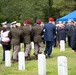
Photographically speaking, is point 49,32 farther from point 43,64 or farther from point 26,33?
point 43,64

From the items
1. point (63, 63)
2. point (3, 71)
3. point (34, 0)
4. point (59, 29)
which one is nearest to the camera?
point (63, 63)

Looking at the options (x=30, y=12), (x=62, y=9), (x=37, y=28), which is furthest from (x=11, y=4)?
(x=37, y=28)

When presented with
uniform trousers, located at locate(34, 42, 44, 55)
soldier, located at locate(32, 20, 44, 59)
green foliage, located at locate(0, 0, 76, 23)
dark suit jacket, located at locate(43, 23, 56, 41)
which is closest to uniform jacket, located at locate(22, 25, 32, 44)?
soldier, located at locate(32, 20, 44, 59)

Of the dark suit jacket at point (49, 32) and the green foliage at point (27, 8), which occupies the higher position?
the green foliage at point (27, 8)

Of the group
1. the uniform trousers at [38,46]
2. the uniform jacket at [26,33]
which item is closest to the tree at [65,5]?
the uniform trousers at [38,46]

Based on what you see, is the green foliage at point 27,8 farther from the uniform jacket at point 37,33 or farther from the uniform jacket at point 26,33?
the uniform jacket at point 26,33

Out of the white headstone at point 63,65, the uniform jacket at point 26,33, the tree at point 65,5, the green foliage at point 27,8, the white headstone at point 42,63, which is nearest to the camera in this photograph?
the white headstone at point 63,65

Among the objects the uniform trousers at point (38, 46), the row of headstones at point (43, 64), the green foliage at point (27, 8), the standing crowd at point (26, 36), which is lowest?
the row of headstones at point (43, 64)

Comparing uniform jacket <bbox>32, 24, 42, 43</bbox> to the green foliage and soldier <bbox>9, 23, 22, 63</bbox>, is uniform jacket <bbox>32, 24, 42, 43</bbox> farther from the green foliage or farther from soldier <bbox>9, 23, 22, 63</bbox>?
the green foliage

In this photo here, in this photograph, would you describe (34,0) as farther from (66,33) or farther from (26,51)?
(26,51)

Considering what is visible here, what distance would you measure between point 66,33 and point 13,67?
10851 millimetres

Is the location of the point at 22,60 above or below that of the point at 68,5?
below

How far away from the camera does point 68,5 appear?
5925cm

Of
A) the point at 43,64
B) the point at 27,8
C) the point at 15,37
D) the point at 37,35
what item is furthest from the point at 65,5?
the point at 43,64
